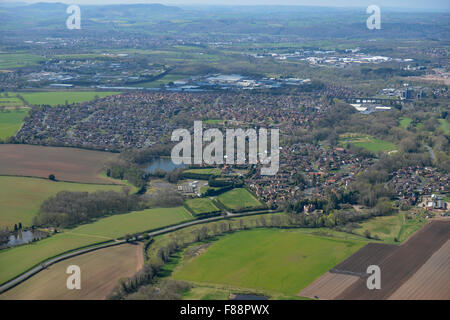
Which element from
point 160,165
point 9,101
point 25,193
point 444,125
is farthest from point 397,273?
point 9,101

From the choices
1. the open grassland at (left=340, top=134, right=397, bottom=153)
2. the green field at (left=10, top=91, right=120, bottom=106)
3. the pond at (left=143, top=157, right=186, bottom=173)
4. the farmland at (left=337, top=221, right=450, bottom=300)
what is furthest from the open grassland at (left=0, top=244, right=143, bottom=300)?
the green field at (left=10, top=91, right=120, bottom=106)

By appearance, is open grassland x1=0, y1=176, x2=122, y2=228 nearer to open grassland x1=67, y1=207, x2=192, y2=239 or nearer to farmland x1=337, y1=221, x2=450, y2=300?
open grassland x1=67, y1=207, x2=192, y2=239

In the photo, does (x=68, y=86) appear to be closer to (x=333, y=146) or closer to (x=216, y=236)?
(x=333, y=146)

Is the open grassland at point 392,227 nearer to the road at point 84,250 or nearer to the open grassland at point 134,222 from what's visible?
the road at point 84,250

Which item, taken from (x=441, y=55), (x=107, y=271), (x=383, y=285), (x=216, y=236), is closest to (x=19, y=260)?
(x=107, y=271)

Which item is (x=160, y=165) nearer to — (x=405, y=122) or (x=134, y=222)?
(x=134, y=222)
